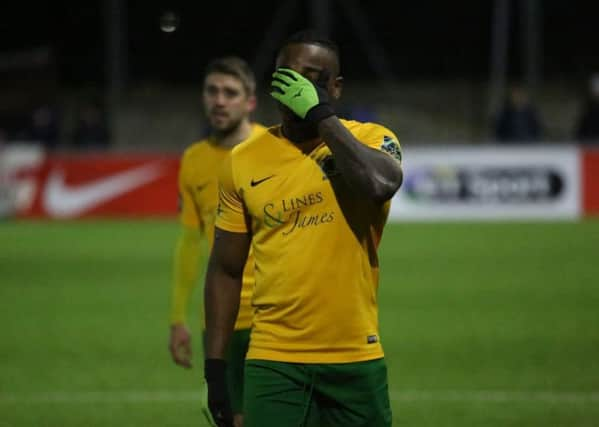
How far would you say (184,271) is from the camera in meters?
7.00

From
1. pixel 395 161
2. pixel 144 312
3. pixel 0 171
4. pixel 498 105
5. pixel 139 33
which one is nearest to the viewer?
pixel 395 161

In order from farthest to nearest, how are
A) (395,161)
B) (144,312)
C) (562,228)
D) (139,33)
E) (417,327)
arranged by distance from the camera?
1. (139,33)
2. (562,228)
3. (144,312)
4. (417,327)
5. (395,161)

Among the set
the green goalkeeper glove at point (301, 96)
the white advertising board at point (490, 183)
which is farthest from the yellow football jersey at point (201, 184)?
the white advertising board at point (490, 183)

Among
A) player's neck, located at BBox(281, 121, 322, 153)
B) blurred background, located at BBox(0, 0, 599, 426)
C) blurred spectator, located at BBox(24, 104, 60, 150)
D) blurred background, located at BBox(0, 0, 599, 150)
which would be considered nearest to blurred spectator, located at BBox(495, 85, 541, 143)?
blurred background, located at BBox(0, 0, 599, 426)

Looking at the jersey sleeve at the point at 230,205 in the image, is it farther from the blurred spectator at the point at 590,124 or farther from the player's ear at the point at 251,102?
the blurred spectator at the point at 590,124

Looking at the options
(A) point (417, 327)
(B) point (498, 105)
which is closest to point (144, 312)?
(A) point (417, 327)

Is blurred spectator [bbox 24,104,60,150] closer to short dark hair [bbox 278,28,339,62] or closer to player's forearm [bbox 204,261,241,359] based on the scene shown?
player's forearm [bbox 204,261,241,359]

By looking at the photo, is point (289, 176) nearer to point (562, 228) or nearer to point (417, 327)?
point (417, 327)

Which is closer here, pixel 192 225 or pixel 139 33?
pixel 192 225

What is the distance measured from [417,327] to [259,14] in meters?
20.4

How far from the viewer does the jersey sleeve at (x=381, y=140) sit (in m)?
4.59

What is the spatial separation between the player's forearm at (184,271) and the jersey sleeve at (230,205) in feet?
7.17

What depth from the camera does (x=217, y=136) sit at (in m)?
7.13

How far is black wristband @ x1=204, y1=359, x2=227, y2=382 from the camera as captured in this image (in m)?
4.80
